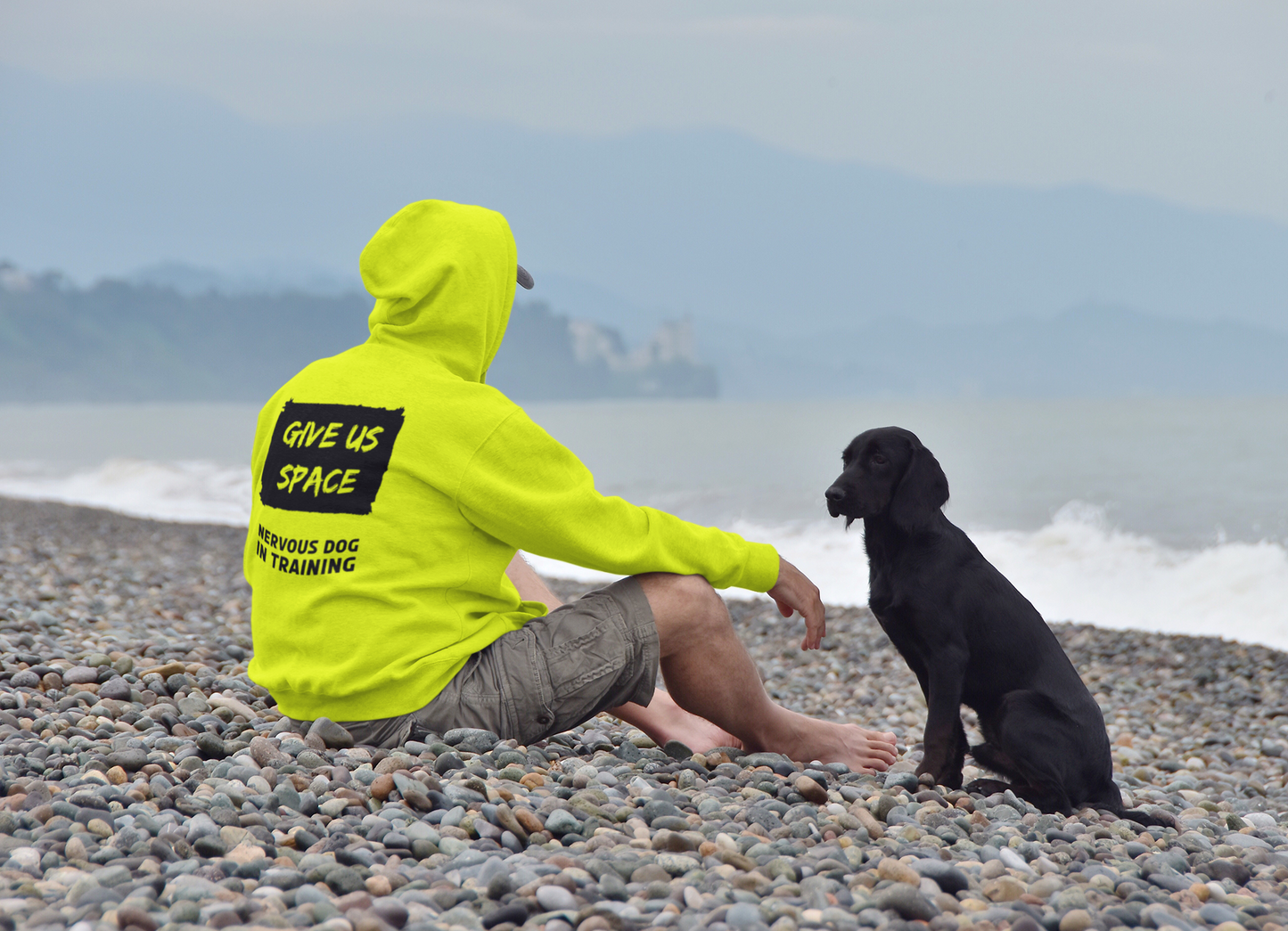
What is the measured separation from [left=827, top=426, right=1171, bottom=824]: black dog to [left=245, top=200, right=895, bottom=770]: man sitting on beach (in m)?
0.33

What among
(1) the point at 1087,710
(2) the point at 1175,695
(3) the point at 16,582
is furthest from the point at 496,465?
(3) the point at 16,582

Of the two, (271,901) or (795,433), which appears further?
(795,433)

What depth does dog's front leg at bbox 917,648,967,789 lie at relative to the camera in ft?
11.0

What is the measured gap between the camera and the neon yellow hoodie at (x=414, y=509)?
290 cm

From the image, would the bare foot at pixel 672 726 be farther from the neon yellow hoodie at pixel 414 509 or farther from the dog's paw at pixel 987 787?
the dog's paw at pixel 987 787

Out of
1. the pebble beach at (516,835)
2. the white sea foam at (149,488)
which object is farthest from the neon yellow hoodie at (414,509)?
the white sea foam at (149,488)

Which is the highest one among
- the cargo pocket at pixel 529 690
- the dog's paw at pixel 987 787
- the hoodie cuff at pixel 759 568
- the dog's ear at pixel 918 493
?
the dog's ear at pixel 918 493

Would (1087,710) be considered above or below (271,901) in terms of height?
above

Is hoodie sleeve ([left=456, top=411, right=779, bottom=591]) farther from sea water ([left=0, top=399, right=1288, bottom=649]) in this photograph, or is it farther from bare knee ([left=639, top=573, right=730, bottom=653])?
sea water ([left=0, top=399, right=1288, bottom=649])

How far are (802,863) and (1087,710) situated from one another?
1426 mm

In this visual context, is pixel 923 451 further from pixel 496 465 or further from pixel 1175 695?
pixel 1175 695

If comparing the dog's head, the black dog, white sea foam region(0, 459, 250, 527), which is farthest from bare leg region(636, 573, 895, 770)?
white sea foam region(0, 459, 250, 527)

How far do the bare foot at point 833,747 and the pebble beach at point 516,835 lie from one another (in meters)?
0.06

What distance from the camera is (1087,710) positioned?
11.2 ft
